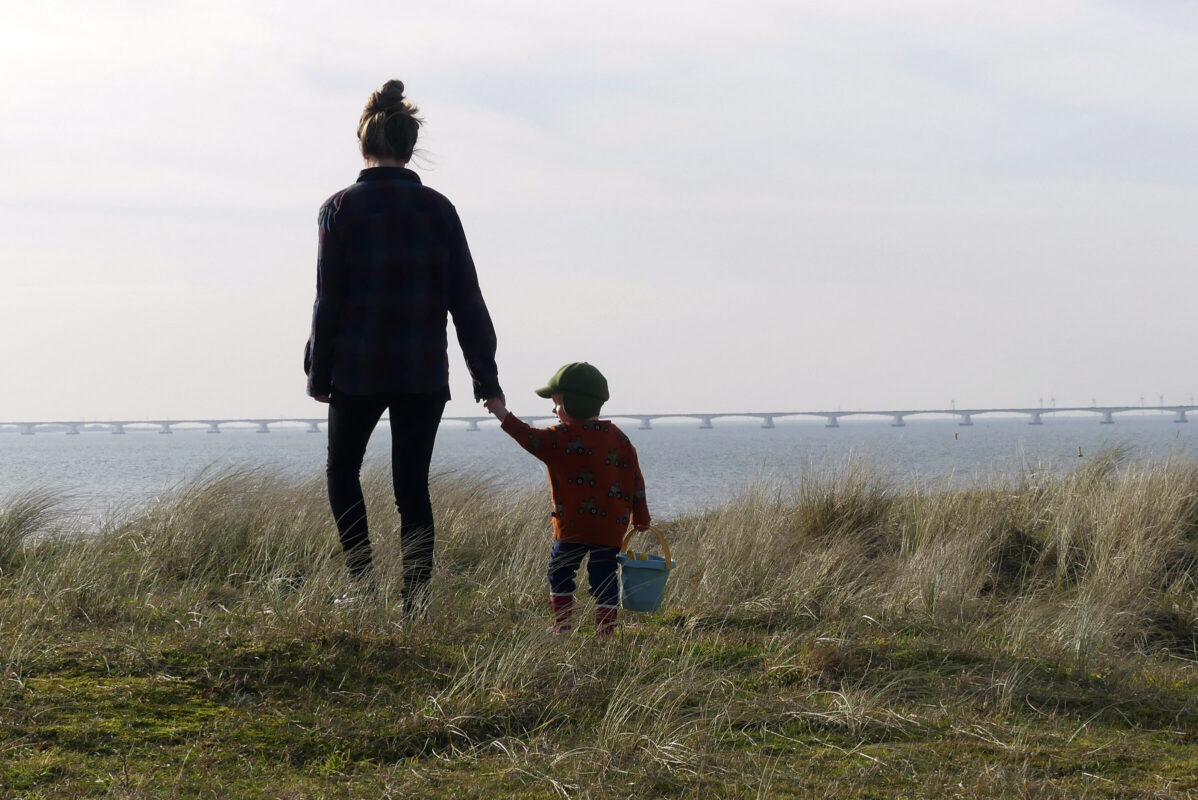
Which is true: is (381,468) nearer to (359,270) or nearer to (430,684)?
(359,270)

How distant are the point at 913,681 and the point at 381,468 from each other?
5629mm

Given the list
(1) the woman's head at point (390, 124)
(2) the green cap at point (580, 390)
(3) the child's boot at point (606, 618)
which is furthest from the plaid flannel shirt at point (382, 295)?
(3) the child's boot at point (606, 618)

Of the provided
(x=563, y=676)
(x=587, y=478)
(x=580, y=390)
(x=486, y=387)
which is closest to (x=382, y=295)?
(x=486, y=387)

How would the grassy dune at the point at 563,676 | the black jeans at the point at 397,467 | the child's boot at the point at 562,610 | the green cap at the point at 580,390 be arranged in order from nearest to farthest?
the grassy dune at the point at 563,676 < the child's boot at the point at 562,610 < the black jeans at the point at 397,467 < the green cap at the point at 580,390

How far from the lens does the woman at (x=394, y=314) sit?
171 inches

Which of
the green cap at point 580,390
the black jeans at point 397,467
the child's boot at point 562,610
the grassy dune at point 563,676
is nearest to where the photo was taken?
the grassy dune at point 563,676

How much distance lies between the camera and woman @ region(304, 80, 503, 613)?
4348 millimetres

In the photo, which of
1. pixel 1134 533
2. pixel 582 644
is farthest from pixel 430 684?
pixel 1134 533

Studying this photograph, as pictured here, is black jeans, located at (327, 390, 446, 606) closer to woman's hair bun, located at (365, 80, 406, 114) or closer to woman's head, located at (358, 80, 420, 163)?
woman's head, located at (358, 80, 420, 163)

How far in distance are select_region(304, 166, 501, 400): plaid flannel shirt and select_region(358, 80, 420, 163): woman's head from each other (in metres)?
0.12

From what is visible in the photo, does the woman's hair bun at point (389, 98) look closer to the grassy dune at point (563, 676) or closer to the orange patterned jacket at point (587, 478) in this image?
the orange patterned jacket at point (587, 478)

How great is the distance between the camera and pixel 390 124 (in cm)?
445

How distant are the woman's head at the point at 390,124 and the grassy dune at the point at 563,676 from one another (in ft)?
5.76

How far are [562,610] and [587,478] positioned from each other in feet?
1.84
